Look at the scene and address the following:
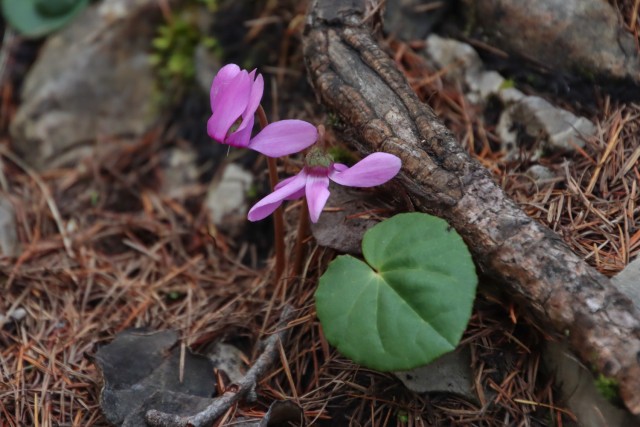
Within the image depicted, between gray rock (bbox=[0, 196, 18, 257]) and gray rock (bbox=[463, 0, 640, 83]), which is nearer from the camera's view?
gray rock (bbox=[463, 0, 640, 83])

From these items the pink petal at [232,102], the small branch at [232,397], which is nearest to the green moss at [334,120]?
the pink petal at [232,102]

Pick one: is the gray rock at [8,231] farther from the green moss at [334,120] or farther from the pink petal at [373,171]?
the pink petal at [373,171]

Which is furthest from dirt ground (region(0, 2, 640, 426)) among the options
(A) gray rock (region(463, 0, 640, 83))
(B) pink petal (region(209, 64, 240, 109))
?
(B) pink petal (region(209, 64, 240, 109))

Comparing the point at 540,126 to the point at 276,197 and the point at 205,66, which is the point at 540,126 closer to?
the point at 276,197

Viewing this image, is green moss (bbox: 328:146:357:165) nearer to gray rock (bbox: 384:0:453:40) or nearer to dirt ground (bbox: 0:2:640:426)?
dirt ground (bbox: 0:2:640:426)

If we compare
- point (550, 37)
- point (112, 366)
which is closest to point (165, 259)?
point (112, 366)

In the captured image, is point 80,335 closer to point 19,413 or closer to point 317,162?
point 19,413
